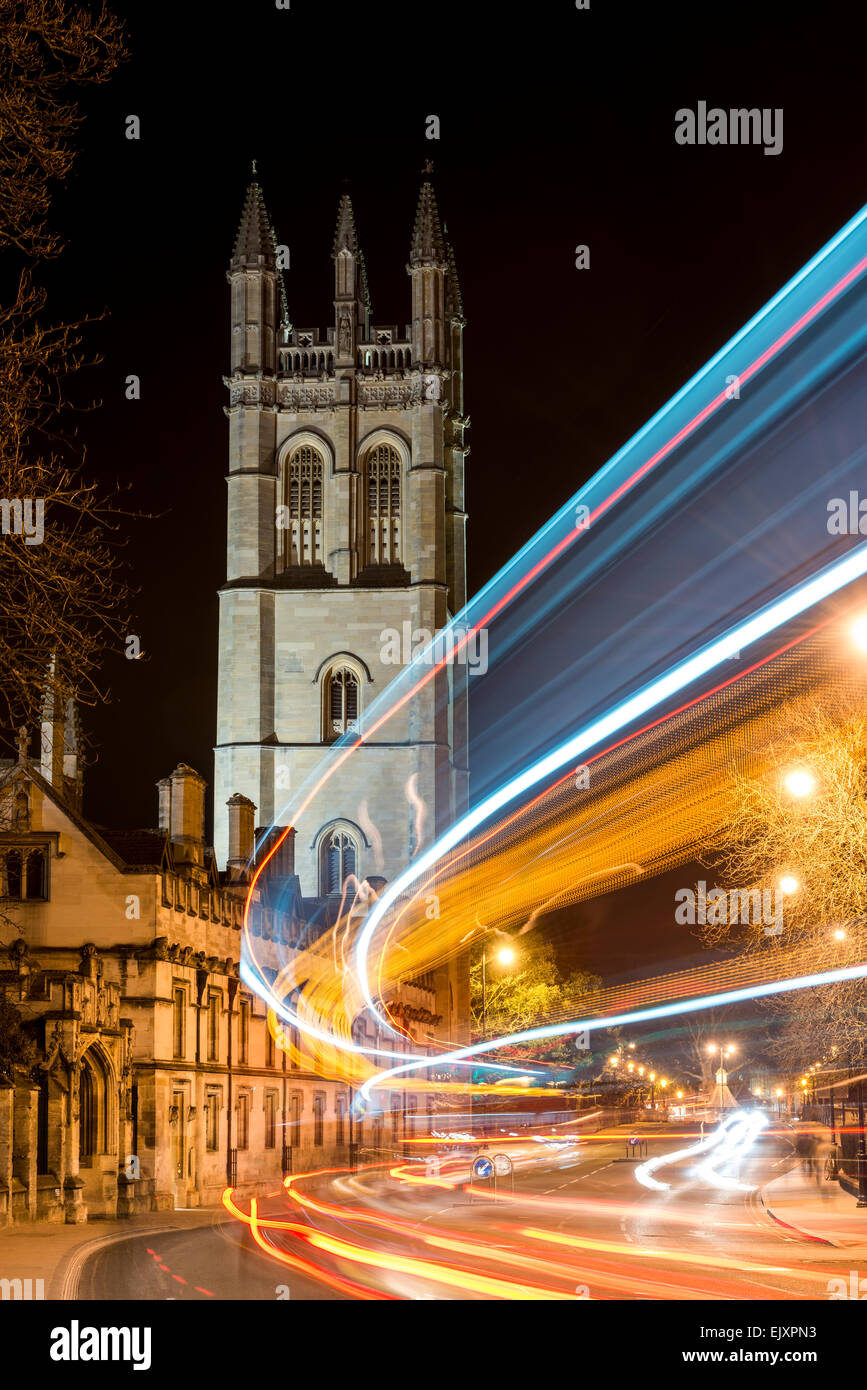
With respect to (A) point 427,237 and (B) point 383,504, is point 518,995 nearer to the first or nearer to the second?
(B) point 383,504

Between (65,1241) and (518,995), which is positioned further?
(518,995)

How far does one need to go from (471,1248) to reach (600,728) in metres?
8.03

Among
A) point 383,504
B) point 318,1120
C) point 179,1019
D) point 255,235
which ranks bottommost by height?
point 318,1120

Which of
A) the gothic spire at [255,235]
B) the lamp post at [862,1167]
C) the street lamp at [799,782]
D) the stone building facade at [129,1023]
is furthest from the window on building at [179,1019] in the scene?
the gothic spire at [255,235]

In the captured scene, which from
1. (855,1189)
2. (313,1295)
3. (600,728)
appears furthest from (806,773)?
(313,1295)

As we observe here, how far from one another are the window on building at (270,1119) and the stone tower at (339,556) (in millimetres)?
30306

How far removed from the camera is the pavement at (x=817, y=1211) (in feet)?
76.3

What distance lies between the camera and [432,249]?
90.8 m

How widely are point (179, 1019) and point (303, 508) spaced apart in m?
50.6

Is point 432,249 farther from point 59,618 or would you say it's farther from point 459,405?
point 59,618

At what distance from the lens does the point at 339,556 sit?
8544 cm

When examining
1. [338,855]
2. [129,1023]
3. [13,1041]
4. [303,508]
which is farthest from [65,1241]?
[303,508]
